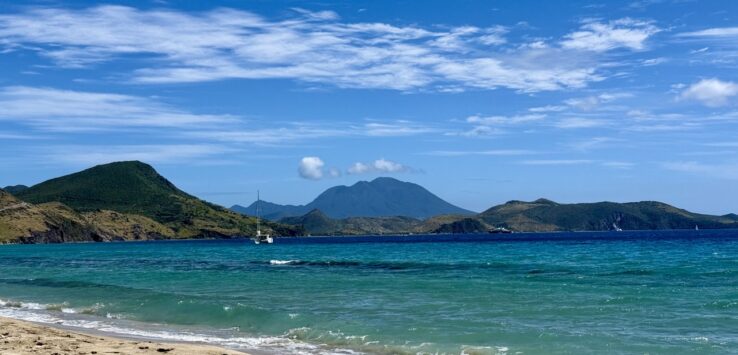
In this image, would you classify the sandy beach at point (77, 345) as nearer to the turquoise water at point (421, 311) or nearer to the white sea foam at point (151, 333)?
the white sea foam at point (151, 333)

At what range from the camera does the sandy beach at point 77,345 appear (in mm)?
19672

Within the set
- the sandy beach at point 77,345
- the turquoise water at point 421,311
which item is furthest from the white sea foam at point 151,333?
the sandy beach at point 77,345

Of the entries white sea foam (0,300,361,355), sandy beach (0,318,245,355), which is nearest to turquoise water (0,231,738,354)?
white sea foam (0,300,361,355)

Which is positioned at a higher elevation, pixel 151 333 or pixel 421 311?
pixel 421 311

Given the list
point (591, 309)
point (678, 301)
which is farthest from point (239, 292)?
point (678, 301)

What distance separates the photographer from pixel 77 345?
2083cm

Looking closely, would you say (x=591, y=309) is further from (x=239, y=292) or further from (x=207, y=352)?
(x=239, y=292)

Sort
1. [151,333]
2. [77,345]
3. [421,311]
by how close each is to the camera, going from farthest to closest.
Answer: [421,311]
[151,333]
[77,345]

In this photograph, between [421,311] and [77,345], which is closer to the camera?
[77,345]

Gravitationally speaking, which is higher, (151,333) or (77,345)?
(77,345)

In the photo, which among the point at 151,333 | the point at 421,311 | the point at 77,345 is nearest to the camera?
the point at 77,345

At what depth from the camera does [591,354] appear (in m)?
20.1

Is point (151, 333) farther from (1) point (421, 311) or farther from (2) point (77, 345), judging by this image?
(1) point (421, 311)

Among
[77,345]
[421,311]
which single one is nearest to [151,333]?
[77,345]
